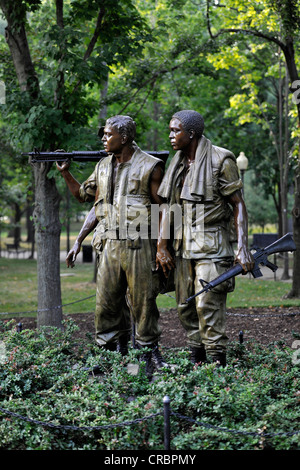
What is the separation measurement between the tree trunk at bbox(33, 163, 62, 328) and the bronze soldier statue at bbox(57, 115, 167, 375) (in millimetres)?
3040

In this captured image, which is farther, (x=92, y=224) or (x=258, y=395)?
(x=92, y=224)

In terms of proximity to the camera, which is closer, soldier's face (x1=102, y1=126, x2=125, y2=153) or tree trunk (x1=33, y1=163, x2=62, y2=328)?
soldier's face (x1=102, y1=126, x2=125, y2=153)

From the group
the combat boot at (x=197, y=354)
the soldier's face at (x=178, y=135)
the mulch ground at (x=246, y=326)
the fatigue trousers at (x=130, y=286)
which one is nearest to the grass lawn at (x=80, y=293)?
the mulch ground at (x=246, y=326)

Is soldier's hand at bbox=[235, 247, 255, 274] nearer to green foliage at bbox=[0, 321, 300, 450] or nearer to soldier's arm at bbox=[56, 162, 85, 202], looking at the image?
green foliage at bbox=[0, 321, 300, 450]

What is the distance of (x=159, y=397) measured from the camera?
434cm

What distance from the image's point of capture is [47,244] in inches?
333

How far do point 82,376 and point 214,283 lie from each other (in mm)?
1367

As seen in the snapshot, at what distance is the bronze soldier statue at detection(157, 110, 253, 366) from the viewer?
4969 millimetres

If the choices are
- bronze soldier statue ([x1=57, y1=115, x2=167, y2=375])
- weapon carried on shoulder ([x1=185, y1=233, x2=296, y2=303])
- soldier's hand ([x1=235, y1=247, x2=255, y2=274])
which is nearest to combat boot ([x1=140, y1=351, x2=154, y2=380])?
bronze soldier statue ([x1=57, y1=115, x2=167, y2=375])

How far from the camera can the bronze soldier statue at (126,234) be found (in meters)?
5.27

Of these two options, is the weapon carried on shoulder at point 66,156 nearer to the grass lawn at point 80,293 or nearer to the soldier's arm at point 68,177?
the soldier's arm at point 68,177

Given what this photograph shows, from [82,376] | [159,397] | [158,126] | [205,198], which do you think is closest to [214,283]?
[205,198]

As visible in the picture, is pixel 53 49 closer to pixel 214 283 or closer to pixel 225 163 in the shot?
pixel 225 163
